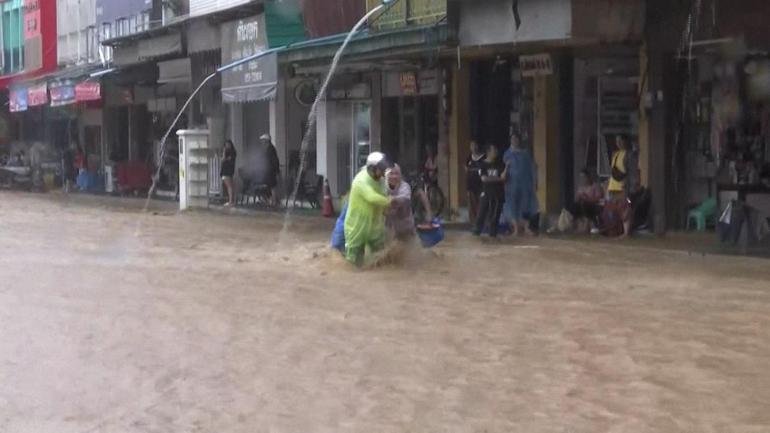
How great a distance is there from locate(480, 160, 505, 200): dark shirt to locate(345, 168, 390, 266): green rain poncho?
4.47m

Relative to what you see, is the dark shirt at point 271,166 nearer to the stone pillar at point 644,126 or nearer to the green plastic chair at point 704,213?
the stone pillar at point 644,126

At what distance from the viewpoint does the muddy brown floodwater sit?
9.36 m

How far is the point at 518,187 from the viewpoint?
2158cm

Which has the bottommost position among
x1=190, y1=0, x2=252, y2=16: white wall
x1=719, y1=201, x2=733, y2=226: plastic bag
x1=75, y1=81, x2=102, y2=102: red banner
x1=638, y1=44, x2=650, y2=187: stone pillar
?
x1=719, y1=201, x2=733, y2=226: plastic bag

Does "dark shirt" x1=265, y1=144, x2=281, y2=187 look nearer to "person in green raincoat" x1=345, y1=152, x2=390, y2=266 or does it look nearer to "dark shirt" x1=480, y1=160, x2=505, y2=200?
"dark shirt" x1=480, y1=160, x2=505, y2=200

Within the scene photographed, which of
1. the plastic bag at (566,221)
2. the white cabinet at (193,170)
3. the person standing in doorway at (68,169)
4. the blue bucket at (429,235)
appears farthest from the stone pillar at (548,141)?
the person standing in doorway at (68,169)

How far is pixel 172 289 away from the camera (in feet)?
53.0

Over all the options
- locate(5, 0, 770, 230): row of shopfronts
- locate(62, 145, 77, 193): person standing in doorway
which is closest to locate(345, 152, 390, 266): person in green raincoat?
locate(5, 0, 770, 230): row of shopfronts

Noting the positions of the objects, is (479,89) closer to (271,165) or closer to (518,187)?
(518,187)

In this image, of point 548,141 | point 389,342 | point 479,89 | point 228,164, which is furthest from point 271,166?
point 389,342

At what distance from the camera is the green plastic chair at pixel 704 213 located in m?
21.4

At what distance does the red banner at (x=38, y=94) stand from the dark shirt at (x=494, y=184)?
25.0m

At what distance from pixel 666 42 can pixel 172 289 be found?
8.98m

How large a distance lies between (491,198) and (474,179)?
2527 mm
